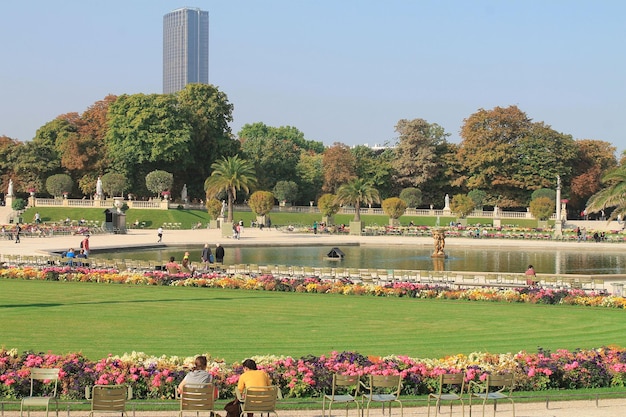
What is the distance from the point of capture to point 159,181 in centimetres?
7488

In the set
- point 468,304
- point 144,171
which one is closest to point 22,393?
point 468,304

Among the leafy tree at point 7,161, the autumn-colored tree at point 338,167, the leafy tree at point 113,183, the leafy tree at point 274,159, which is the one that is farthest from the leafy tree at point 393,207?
the leafy tree at point 7,161

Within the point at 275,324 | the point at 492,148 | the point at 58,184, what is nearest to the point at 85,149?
the point at 58,184

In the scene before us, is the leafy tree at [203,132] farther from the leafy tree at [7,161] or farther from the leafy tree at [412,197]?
the leafy tree at [412,197]

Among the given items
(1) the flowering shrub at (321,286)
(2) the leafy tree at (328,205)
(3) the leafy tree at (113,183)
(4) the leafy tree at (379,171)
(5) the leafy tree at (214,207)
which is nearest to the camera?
(1) the flowering shrub at (321,286)

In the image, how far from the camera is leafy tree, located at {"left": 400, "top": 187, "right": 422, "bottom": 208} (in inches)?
3349

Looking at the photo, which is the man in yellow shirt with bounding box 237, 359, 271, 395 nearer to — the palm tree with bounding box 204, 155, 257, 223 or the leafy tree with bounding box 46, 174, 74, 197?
the palm tree with bounding box 204, 155, 257, 223

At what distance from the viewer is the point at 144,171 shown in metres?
78.9

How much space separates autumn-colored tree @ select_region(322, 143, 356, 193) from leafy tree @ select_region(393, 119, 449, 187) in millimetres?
4813

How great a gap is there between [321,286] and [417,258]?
19.1 metres

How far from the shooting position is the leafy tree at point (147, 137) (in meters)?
76.2

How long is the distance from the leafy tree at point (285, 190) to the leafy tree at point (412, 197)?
11204 millimetres

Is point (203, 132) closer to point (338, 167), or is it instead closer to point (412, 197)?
point (338, 167)

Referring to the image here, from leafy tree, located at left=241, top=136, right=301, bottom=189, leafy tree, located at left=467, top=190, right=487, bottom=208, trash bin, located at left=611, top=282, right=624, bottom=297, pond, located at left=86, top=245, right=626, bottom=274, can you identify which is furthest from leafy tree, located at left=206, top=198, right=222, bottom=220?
trash bin, located at left=611, top=282, right=624, bottom=297
